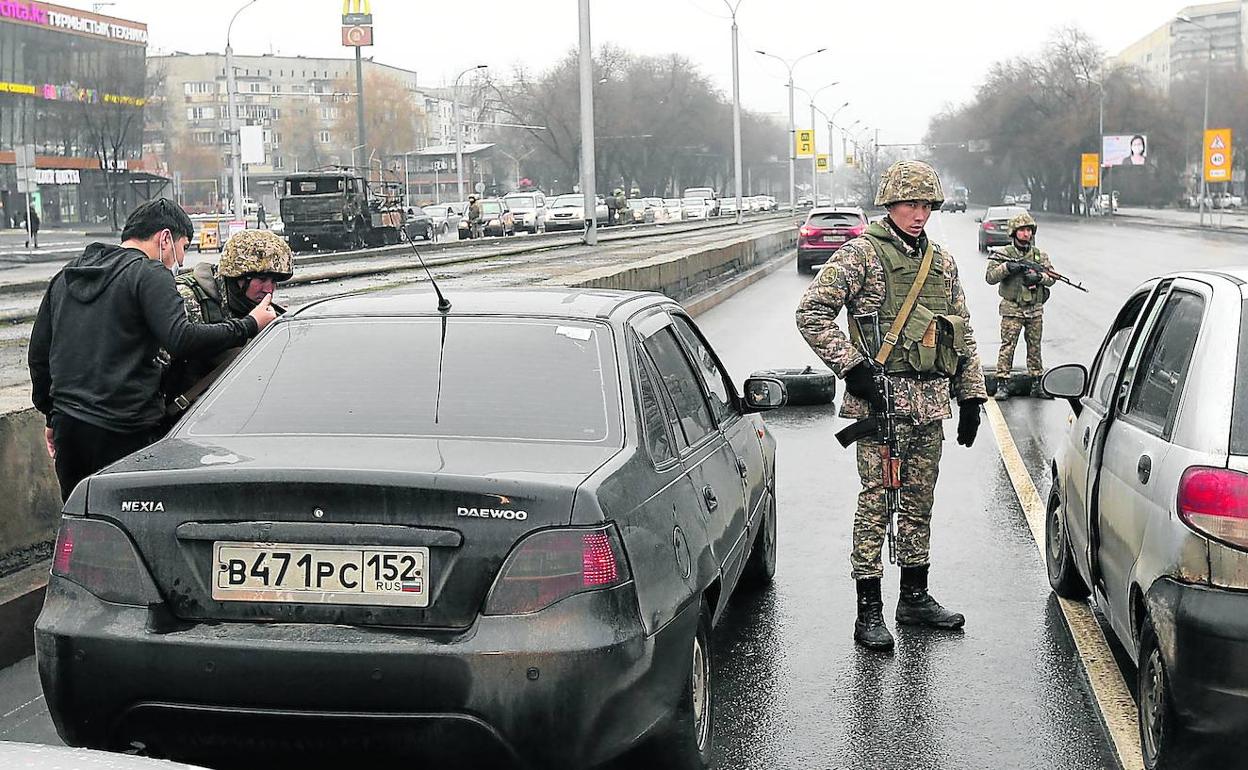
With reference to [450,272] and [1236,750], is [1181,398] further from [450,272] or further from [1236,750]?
[450,272]

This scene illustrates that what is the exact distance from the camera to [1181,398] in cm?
430

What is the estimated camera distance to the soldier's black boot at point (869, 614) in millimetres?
5816

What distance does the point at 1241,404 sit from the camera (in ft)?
13.2

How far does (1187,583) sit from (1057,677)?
5.12ft

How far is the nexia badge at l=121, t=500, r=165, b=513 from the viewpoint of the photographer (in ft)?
12.2

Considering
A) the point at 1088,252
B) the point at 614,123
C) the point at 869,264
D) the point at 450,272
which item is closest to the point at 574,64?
the point at 614,123

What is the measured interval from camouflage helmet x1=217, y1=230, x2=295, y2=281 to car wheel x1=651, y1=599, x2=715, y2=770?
2360mm

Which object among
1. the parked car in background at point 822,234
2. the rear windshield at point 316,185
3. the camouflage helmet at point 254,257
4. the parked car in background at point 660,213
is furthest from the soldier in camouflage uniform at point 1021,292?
the parked car in background at point 660,213

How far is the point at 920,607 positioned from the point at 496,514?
3.02 meters

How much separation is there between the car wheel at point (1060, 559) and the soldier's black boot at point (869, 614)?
894mm

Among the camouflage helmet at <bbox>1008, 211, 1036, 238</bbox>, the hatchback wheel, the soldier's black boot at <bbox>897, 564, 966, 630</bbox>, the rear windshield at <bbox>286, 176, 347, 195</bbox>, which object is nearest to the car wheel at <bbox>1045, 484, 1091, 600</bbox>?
the hatchback wheel

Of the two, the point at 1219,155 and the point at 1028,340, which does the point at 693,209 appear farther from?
the point at 1028,340

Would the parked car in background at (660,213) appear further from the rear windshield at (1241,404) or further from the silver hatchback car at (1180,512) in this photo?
the rear windshield at (1241,404)

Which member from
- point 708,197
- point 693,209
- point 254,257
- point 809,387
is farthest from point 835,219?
point 708,197
